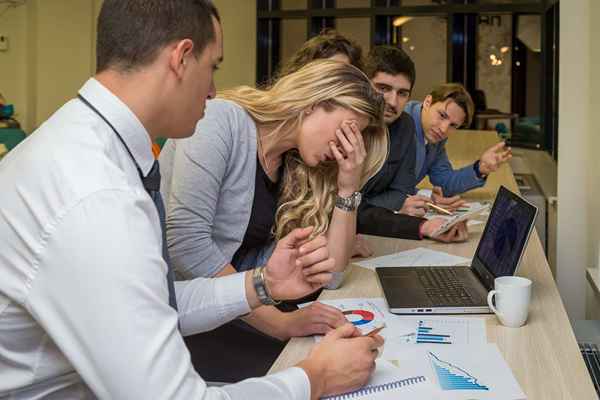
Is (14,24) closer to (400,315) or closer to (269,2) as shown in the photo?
(269,2)

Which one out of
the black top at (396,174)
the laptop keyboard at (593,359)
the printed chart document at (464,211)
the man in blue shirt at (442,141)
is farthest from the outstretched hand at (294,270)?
the man in blue shirt at (442,141)

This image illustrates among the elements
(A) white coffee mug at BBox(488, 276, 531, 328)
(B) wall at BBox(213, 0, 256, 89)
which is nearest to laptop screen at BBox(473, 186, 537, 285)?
(A) white coffee mug at BBox(488, 276, 531, 328)

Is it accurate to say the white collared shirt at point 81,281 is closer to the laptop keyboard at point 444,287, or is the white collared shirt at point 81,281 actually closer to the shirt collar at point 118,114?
the shirt collar at point 118,114

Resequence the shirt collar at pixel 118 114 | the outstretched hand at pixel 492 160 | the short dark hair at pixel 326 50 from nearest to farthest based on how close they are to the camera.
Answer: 1. the shirt collar at pixel 118 114
2. the short dark hair at pixel 326 50
3. the outstretched hand at pixel 492 160

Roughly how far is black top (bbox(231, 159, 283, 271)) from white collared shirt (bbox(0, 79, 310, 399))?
3.14 ft

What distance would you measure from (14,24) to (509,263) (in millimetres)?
8085

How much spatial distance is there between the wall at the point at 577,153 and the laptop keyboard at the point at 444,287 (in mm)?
1029

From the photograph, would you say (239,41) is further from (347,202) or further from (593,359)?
(593,359)

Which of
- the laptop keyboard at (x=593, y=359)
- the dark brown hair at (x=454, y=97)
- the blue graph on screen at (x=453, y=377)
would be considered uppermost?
the dark brown hair at (x=454, y=97)

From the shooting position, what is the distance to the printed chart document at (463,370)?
1208 mm

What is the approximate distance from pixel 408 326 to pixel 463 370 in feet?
0.86

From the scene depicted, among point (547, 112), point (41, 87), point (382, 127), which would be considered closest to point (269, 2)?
point (41, 87)

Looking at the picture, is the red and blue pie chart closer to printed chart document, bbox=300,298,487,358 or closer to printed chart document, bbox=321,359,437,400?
printed chart document, bbox=300,298,487,358

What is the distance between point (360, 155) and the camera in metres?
1.98
